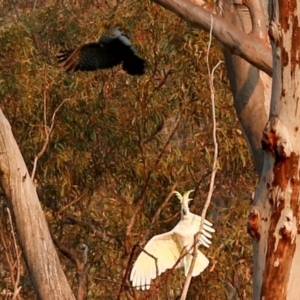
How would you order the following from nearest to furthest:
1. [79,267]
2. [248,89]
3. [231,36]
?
[231,36]
[248,89]
[79,267]

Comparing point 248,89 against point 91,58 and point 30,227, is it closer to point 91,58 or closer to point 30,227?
point 30,227

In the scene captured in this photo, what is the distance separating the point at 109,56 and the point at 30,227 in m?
1.64

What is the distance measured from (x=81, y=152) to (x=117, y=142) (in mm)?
253

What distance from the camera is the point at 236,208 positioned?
5.77 metres

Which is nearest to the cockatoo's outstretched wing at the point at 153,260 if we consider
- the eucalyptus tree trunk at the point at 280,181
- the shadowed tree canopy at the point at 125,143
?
the eucalyptus tree trunk at the point at 280,181

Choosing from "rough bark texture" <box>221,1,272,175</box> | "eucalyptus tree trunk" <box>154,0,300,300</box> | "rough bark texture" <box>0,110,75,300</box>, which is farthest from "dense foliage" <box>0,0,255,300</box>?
"eucalyptus tree trunk" <box>154,0,300,300</box>

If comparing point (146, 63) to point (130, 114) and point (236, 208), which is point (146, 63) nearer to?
point (130, 114)

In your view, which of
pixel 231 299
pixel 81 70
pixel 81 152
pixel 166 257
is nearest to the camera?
pixel 166 257

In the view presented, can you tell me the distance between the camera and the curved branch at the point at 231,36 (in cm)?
326

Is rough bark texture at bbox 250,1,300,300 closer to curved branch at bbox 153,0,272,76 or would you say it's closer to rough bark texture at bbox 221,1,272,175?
curved branch at bbox 153,0,272,76

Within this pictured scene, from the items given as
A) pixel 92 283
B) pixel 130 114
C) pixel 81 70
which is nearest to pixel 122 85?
pixel 130 114

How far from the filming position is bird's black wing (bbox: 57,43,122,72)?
4984 millimetres

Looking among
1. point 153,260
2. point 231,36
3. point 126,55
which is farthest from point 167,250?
point 126,55

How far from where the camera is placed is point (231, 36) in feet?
11.1
